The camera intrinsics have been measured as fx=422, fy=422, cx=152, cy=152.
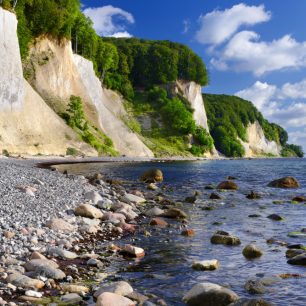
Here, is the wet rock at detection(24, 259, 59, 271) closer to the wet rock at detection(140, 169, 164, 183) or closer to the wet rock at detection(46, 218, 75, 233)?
the wet rock at detection(46, 218, 75, 233)

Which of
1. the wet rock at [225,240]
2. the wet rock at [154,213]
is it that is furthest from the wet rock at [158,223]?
the wet rock at [225,240]

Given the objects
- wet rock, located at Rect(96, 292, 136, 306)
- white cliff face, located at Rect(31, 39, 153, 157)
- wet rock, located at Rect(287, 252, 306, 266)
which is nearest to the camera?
wet rock, located at Rect(96, 292, 136, 306)

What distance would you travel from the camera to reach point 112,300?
7.34 metres

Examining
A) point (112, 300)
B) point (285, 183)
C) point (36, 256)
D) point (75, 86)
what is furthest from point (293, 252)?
point (75, 86)

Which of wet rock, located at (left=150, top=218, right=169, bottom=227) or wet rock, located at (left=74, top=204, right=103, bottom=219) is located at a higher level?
wet rock, located at (left=74, top=204, right=103, bottom=219)

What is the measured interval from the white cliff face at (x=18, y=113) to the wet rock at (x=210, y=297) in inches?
1728

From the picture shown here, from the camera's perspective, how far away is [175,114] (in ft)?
375

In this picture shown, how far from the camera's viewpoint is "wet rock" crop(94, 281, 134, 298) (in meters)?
7.90

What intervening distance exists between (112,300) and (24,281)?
1808 millimetres

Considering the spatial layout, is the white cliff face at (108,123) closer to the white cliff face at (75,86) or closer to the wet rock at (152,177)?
the white cliff face at (75,86)

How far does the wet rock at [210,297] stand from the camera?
306 inches

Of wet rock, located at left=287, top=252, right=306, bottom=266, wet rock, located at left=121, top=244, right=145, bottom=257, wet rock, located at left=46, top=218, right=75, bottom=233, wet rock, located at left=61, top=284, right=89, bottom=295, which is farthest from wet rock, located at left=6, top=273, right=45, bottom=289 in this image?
wet rock, located at left=287, top=252, right=306, bottom=266

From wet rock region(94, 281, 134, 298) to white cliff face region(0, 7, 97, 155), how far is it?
1696 inches

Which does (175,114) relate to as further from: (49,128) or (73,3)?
(49,128)
